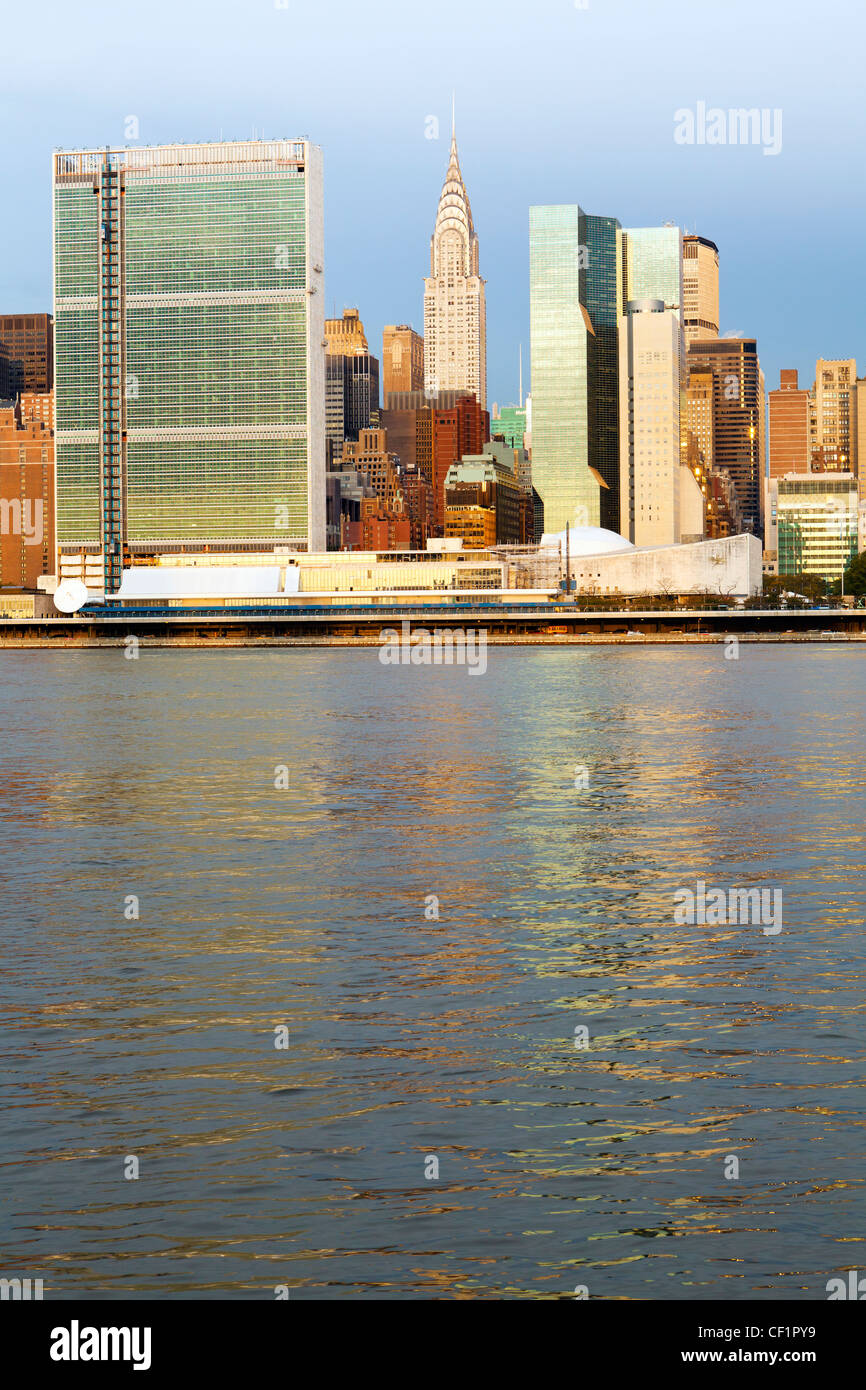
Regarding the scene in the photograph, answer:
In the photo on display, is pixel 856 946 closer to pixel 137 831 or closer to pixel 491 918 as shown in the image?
pixel 491 918

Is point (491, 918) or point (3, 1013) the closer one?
point (3, 1013)

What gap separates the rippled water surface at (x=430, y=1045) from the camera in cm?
1238

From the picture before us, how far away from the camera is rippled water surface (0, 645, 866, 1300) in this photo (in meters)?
12.4

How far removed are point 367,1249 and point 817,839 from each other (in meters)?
24.4

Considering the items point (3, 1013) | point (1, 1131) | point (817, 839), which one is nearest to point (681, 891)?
point (817, 839)

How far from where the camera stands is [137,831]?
37.9 m

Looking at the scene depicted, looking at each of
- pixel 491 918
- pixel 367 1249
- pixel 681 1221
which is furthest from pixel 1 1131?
pixel 491 918

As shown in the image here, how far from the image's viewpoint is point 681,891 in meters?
28.3

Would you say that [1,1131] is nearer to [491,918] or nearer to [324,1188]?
[324,1188]

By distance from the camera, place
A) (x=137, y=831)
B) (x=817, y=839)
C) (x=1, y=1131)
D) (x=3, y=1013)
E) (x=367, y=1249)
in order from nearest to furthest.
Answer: (x=367, y=1249) → (x=1, y=1131) → (x=3, y=1013) → (x=817, y=839) → (x=137, y=831)

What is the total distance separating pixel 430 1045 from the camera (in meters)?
17.9

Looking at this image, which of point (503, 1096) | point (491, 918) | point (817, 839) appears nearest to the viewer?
point (503, 1096)
